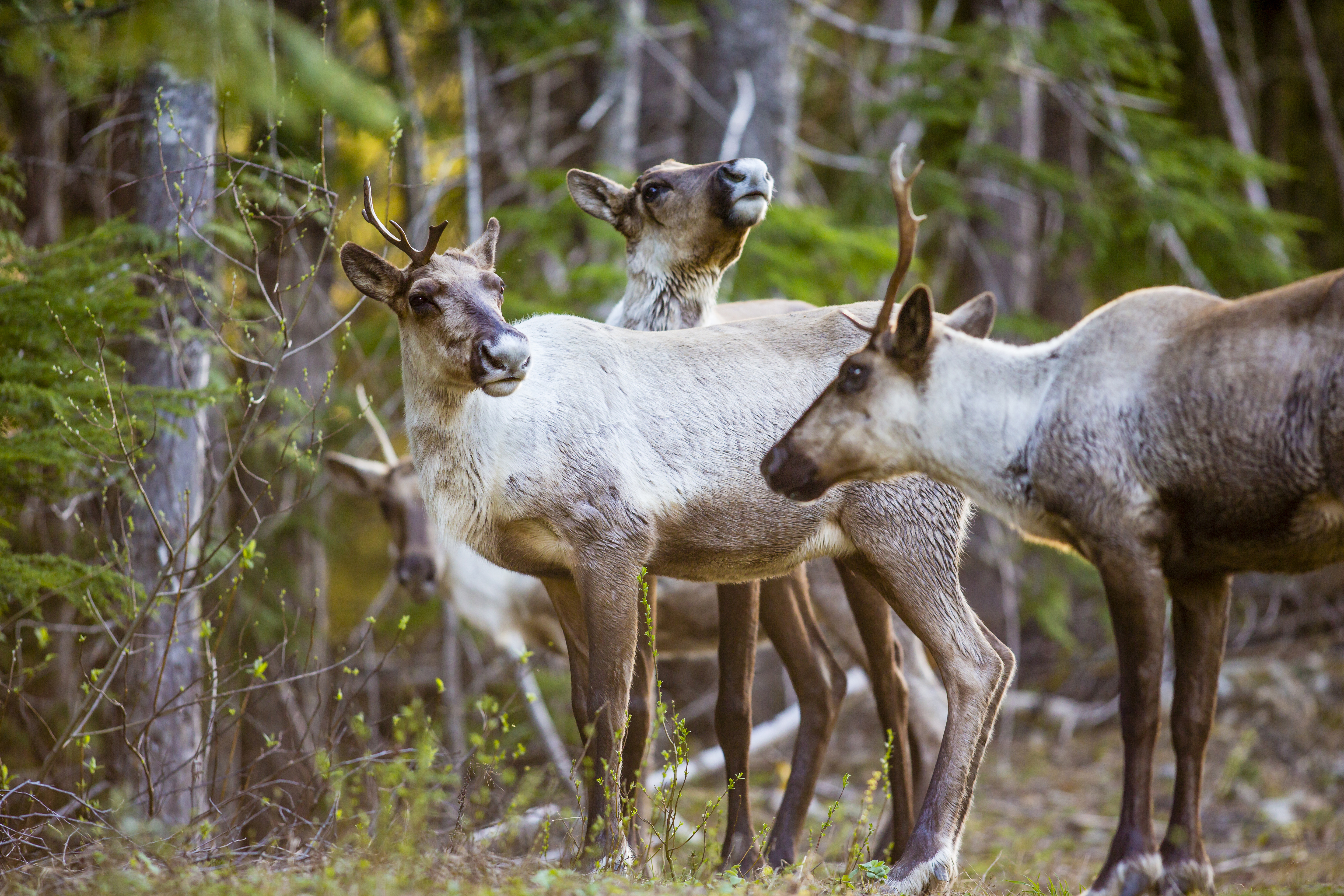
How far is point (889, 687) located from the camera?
5359 millimetres

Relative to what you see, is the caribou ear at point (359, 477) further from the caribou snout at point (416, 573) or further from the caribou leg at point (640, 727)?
the caribou leg at point (640, 727)

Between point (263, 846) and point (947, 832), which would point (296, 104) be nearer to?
point (263, 846)

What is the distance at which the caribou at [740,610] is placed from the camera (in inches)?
205

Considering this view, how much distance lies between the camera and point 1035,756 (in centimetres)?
1006

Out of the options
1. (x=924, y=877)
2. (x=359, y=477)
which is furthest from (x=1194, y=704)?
(x=359, y=477)

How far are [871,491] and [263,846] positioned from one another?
2711 millimetres

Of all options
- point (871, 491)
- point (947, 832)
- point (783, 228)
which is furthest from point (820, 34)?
point (947, 832)

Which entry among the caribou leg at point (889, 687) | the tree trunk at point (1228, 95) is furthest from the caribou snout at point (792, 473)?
the tree trunk at point (1228, 95)

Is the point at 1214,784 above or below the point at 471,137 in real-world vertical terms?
below

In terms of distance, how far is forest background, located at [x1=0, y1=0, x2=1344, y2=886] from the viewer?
4809 millimetres

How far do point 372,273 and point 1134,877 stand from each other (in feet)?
11.4

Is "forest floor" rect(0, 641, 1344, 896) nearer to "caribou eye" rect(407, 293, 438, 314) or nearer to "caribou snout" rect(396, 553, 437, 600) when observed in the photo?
"caribou eye" rect(407, 293, 438, 314)

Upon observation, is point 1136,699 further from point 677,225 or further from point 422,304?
point 677,225

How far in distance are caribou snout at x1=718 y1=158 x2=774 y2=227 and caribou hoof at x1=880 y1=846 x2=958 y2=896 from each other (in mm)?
2972
